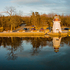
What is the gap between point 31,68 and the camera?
384 inches

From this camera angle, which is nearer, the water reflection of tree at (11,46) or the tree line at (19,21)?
the water reflection of tree at (11,46)

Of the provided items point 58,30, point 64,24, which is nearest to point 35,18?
point 58,30

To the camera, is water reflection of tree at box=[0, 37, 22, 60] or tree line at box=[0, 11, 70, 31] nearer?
water reflection of tree at box=[0, 37, 22, 60]

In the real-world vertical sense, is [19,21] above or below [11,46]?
above

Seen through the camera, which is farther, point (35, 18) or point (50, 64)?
point (35, 18)

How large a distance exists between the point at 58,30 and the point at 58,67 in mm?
24919

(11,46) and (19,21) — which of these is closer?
(11,46)

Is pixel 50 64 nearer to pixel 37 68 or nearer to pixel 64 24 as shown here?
pixel 37 68

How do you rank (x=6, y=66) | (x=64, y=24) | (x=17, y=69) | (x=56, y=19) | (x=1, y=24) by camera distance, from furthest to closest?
(x=64, y=24) < (x=1, y=24) < (x=56, y=19) < (x=6, y=66) < (x=17, y=69)

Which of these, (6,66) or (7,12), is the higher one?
(7,12)

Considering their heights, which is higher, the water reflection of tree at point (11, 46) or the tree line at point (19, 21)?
the tree line at point (19, 21)

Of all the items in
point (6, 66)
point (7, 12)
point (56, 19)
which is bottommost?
point (6, 66)

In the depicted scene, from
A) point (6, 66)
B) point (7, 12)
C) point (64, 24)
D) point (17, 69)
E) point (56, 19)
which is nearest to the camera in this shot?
point (17, 69)

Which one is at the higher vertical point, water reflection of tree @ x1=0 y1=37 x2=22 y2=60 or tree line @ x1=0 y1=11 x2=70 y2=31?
tree line @ x1=0 y1=11 x2=70 y2=31
